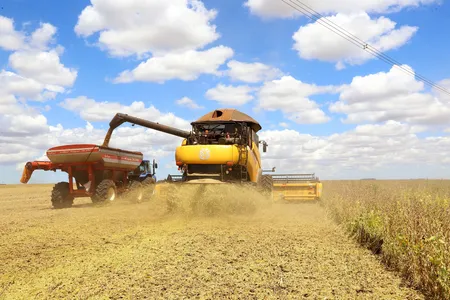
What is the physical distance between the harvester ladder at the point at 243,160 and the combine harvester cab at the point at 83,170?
6.38 meters

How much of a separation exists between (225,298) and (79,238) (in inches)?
187

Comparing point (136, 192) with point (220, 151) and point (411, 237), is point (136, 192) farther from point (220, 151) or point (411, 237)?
point (411, 237)

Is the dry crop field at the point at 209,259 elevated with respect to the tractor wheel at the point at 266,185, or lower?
lower

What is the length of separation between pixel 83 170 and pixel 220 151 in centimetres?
746

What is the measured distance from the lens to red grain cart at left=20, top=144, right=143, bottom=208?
1542cm

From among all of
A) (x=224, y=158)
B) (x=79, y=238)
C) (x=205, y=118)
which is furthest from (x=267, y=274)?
(x=205, y=118)

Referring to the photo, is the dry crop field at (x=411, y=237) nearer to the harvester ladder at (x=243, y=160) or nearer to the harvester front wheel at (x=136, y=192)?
the harvester ladder at (x=243, y=160)

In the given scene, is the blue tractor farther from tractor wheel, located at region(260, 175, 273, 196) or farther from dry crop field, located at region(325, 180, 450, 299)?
dry crop field, located at region(325, 180, 450, 299)

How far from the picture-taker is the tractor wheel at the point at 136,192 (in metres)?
17.8

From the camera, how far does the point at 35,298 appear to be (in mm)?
4703

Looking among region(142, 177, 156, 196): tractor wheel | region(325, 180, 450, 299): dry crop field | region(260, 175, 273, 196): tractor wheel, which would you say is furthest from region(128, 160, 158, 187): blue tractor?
region(325, 180, 450, 299): dry crop field

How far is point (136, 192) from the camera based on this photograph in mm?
17953

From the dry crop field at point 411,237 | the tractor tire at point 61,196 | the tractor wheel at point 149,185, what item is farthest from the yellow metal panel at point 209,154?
the tractor wheel at point 149,185

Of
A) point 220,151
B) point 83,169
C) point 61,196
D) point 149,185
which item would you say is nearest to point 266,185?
point 220,151
